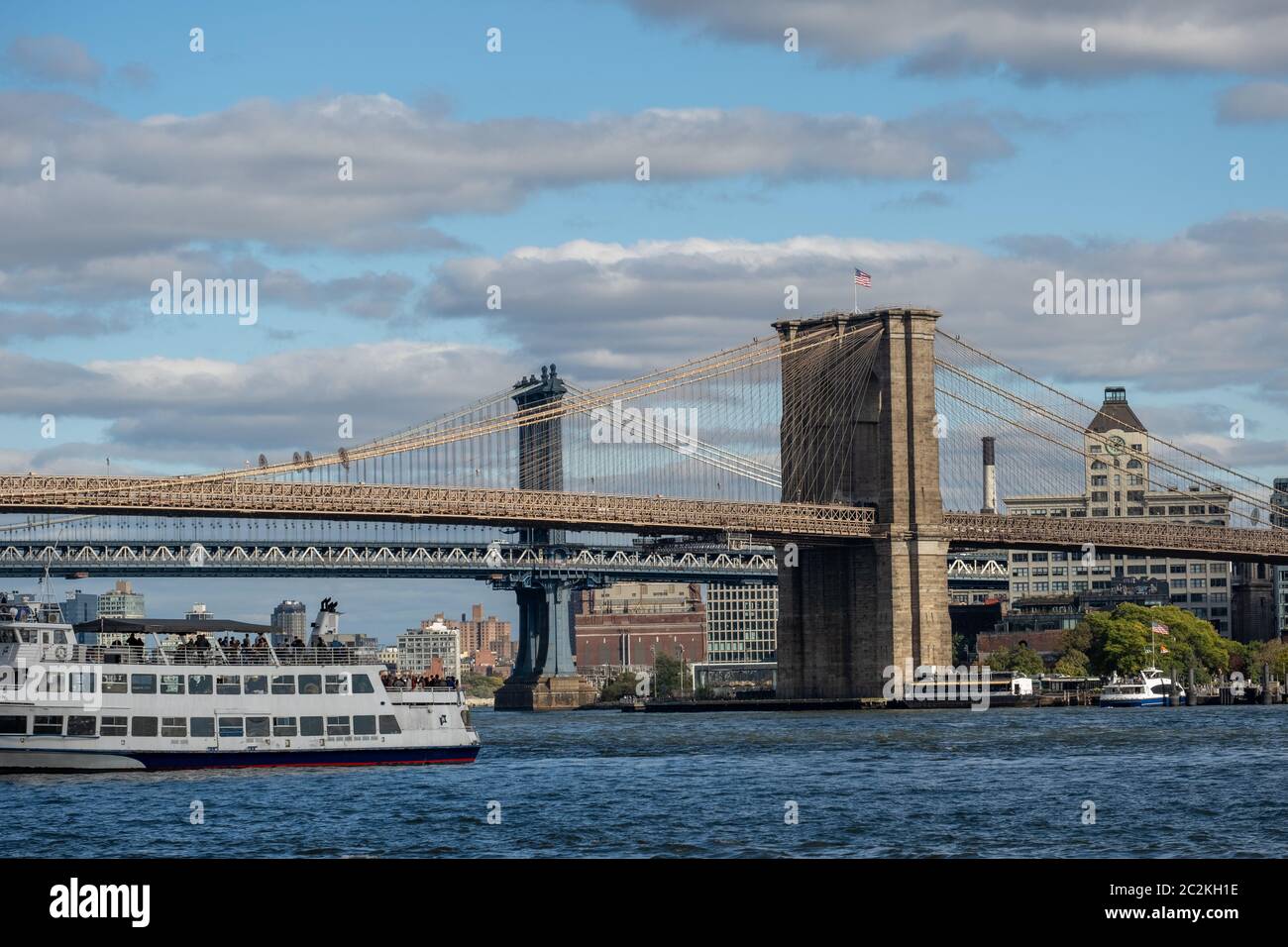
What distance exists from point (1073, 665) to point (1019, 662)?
14.6 feet

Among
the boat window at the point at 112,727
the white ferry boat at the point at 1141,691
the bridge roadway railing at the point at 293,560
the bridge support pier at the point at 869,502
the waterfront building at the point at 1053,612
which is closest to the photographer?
the boat window at the point at 112,727

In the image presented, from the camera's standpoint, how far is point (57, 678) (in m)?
47.4

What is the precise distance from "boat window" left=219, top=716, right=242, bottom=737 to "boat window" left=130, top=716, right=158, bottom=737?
170cm

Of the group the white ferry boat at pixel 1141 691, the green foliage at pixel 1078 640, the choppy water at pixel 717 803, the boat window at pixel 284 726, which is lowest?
the white ferry boat at pixel 1141 691

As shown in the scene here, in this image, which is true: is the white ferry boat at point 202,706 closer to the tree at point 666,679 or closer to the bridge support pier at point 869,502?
the bridge support pier at point 869,502

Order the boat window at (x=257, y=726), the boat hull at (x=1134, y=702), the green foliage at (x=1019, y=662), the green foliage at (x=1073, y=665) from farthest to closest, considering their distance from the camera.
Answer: the green foliage at (x=1019, y=662)
the green foliage at (x=1073, y=665)
the boat hull at (x=1134, y=702)
the boat window at (x=257, y=726)

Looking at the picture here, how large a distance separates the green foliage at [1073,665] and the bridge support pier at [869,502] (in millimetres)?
22259

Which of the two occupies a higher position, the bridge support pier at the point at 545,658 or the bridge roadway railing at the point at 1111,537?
→ the bridge roadway railing at the point at 1111,537

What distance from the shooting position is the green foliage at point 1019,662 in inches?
5089

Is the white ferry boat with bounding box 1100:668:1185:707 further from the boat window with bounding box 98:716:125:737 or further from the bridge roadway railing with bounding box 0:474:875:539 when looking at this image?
the boat window with bounding box 98:716:125:737

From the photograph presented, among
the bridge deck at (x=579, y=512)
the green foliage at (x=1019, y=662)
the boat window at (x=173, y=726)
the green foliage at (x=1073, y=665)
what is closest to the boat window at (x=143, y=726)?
the boat window at (x=173, y=726)

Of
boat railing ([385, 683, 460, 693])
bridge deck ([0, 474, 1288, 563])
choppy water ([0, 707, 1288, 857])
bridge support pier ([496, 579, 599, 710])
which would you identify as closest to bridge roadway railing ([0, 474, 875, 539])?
bridge deck ([0, 474, 1288, 563])

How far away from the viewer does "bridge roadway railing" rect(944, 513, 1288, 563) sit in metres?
103
